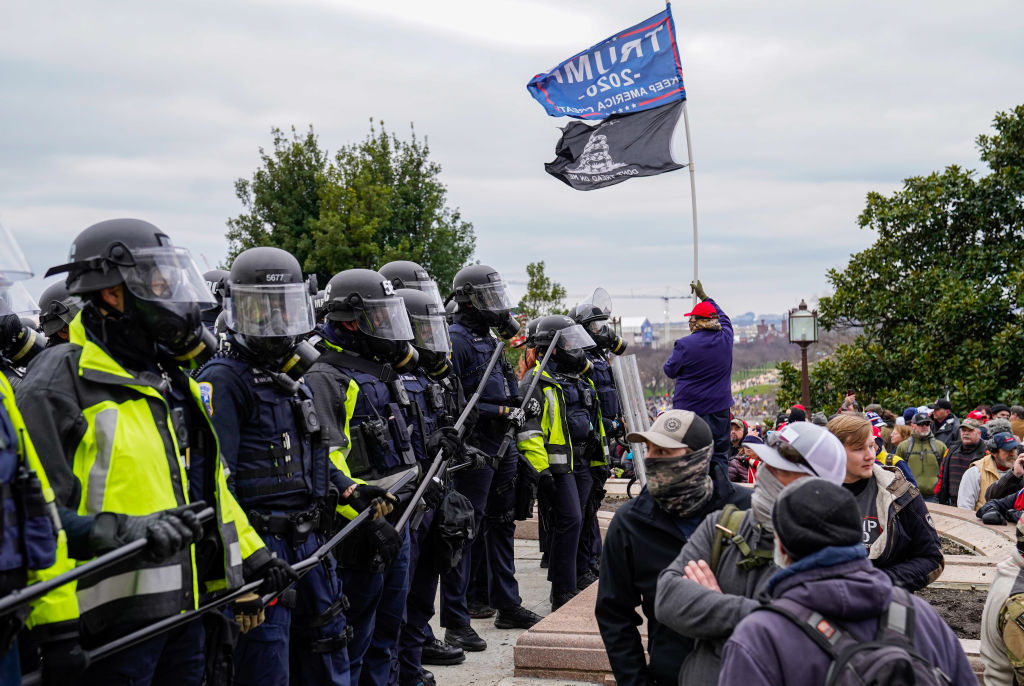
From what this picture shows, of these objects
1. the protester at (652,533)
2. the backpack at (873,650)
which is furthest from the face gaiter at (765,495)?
the backpack at (873,650)

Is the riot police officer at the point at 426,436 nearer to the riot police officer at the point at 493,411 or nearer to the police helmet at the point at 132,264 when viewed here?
the riot police officer at the point at 493,411

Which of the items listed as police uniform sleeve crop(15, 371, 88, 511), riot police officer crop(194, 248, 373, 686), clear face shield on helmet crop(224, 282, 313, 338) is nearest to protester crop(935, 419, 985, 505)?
riot police officer crop(194, 248, 373, 686)

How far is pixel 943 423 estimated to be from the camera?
13.4 meters

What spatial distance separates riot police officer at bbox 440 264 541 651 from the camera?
7.22m

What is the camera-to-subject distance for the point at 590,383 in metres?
8.73

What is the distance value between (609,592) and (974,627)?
12.4 ft

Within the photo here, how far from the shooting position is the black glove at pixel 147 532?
2990 mm

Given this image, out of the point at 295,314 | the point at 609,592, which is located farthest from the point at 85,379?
the point at 609,592

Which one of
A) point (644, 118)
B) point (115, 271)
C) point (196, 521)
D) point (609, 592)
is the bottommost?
point (609, 592)

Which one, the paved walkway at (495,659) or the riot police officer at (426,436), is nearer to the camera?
the riot police officer at (426,436)

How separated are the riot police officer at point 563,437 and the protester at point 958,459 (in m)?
5.36

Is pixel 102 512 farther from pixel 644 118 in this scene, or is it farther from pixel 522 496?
pixel 644 118

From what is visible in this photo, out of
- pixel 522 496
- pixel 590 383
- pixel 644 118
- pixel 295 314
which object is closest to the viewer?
pixel 295 314

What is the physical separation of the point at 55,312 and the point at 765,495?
4.82 m
